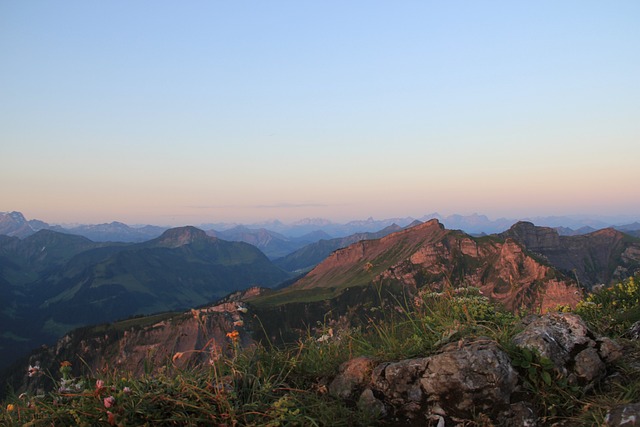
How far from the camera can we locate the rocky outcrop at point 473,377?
5.66 meters

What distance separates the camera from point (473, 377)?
5.78 meters

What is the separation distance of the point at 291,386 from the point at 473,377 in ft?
9.10

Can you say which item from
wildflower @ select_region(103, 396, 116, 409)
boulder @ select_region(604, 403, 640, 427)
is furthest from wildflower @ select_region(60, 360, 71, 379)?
boulder @ select_region(604, 403, 640, 427)

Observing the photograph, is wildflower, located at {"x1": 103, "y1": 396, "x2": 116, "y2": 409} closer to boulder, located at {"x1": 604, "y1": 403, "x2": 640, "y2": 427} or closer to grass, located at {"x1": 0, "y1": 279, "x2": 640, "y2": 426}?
grass, located at {"x1": 0, "y1": 279, "x2": 640, "y2": 426}

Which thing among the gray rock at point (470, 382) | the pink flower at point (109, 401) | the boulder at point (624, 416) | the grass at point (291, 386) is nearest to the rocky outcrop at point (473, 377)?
the gray rock at point (470, 382)

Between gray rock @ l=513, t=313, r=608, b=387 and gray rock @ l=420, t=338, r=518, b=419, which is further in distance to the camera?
gray rock @ l=513, t=313, r=608, b=387

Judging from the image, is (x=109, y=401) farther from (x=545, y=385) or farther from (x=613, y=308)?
(x=613, y=308)

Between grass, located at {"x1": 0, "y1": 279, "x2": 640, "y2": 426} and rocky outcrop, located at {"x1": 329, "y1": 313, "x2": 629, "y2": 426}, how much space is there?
7.1 inches

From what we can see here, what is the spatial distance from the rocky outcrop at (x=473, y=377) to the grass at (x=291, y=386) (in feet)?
0.59

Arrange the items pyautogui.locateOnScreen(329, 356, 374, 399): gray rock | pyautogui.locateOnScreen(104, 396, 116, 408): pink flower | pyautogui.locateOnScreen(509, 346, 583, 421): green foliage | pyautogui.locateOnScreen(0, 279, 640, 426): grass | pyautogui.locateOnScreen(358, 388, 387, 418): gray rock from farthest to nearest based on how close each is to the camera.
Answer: pyautogui.locateOnScreen(329, 356, 374, 399): gray rock, pyautogui.locateOnScreen(358, 388, 387, 418): gray rock, pyautogui.locateOnScreen(509, 346, 583, 421): green foliage, pyautogui.locateOnScreen(0, 279, 640, 426): grass, pyautogui.locateOnScreen(104, 396, 116, 408): pink flower

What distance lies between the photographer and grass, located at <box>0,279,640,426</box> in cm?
536

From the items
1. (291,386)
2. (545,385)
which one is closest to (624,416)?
(545,385)

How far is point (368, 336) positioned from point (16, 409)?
19.2 ft

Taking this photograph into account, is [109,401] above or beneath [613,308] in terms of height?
beneath
